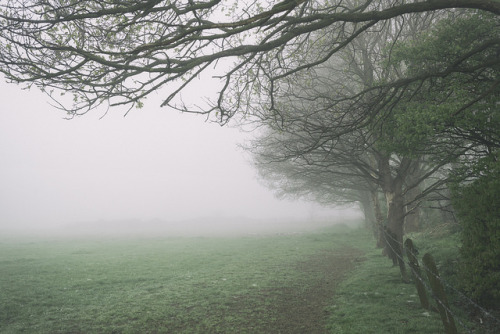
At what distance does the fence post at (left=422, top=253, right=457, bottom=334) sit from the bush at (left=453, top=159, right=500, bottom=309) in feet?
3.36

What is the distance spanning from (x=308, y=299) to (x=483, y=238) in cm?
520

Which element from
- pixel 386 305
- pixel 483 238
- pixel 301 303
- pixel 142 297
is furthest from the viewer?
pixel 142 297

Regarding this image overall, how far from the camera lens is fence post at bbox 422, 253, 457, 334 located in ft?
15.4

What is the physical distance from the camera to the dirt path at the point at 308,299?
6.95 metres

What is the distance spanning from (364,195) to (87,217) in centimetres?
12159

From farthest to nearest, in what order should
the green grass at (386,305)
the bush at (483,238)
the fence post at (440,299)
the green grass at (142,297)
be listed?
1. the green grass at (142,297)
2. the green grass at (386,305)
3. the bush at (483,238)
4. the fence post at (440,299)

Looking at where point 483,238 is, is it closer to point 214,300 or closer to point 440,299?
point 440,299

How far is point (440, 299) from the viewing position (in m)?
5.09

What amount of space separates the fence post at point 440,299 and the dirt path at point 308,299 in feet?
8.35

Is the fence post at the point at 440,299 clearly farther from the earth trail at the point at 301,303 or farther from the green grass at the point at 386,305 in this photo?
the earth trail at the point at 301,303

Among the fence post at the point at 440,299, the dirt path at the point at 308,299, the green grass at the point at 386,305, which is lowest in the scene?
the dirt path at the point at 308,299

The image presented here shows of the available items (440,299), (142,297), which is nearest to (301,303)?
(440,299)

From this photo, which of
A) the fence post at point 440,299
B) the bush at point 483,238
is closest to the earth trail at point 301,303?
the fence post at point 440,299

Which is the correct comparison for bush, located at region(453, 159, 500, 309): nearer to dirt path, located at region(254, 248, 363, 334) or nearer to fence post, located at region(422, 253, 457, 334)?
fence post, located at region(422, 253, 457, 334)
